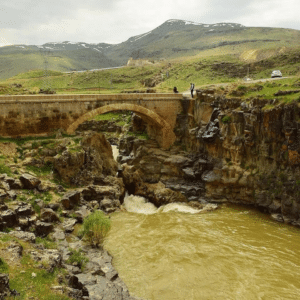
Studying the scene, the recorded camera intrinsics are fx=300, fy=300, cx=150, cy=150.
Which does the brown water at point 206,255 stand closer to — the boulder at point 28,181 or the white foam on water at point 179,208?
the white foam on water at point 179,208

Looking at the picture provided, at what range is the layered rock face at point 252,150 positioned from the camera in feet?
66.7

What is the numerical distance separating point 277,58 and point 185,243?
34.1 meters

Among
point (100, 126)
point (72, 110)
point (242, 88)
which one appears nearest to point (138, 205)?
point (72, 110)

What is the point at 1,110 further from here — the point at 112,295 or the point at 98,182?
the point at 112,295

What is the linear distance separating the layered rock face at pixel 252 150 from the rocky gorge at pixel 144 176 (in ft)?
0.24

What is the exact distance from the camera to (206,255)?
55.6ft

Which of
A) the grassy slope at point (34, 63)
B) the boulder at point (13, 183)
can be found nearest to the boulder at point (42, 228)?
the boulder at point (13, 183)

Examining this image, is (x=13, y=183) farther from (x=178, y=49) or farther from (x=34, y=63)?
(x=178, y=49)

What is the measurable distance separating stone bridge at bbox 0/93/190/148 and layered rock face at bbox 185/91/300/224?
3.15 m

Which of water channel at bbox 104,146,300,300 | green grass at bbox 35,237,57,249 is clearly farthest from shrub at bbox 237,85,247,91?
green grass at bbox 35,237,57,249

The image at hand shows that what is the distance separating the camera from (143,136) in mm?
32375

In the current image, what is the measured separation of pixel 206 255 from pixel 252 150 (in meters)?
9.78

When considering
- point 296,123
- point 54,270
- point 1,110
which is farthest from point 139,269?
point 1,110

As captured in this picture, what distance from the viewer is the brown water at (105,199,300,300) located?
13.9 m
